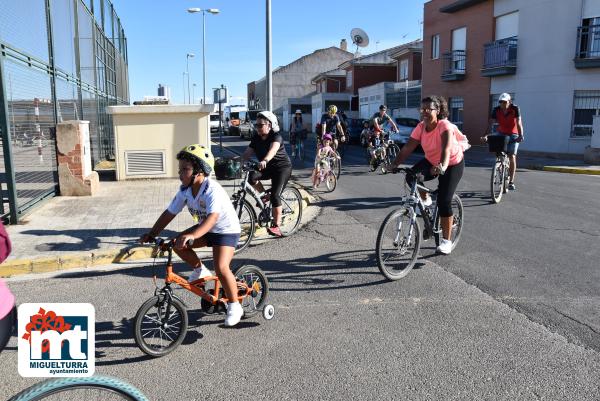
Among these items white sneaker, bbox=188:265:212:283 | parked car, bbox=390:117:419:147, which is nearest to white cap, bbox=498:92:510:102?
white sneaker, bbox=188:265:212:283

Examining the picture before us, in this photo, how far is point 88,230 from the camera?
7.54 m

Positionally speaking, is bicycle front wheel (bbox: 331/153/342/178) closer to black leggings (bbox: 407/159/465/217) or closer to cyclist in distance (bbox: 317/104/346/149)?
cyclist in distance (bbox: 317/104/346/149)

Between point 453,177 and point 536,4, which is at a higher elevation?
point 536,4

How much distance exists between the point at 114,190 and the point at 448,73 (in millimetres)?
22605

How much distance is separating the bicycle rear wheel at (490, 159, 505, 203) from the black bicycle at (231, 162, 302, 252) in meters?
4.01

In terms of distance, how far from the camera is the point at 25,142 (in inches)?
335

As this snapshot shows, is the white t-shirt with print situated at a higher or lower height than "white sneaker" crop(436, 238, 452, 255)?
higher

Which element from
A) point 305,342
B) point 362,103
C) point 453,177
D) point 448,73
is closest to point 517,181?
point 453,177

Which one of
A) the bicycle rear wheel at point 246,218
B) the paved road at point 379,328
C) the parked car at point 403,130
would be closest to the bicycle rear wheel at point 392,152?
the parked car at point 403,130

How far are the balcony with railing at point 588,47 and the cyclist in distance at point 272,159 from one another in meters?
17.9

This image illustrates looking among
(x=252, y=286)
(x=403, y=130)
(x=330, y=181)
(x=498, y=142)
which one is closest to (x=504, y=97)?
(x=498, y=142)

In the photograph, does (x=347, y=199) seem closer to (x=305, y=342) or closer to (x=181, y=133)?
(x=181, y=133)

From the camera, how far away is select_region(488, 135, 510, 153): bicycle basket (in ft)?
34.3

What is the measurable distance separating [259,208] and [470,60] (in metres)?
23.7
